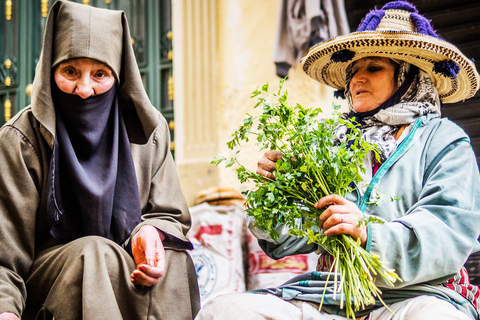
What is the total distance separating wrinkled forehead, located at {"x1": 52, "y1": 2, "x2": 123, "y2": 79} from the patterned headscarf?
1112 millimetres

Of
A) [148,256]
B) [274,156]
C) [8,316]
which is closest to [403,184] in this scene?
[274,156]

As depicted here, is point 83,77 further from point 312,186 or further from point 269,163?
point 312,186

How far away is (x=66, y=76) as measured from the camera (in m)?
2.80

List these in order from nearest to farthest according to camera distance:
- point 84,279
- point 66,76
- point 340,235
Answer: point 340,235
point 84,279
point 66,76

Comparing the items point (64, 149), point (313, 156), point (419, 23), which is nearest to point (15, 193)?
point (64, 149)

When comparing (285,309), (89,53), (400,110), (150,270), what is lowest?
(285,309)

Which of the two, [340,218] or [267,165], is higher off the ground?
[267,165]

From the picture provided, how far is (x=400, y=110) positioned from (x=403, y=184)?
350 mm

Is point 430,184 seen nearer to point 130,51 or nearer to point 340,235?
point 340,235

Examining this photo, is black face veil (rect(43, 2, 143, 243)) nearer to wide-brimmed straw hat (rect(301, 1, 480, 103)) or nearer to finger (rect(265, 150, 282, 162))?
finger (rect(265, 150, 282, 162))

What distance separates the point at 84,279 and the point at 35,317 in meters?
0.32

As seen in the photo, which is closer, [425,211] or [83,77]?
[425,211]

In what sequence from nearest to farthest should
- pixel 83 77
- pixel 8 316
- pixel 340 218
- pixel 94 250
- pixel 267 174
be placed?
1. pixel 340 218
2. pixel 8 316
3. pixel 267 174
4. pixel 94 250
5. pixel 83 77

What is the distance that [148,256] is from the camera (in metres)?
2.57
